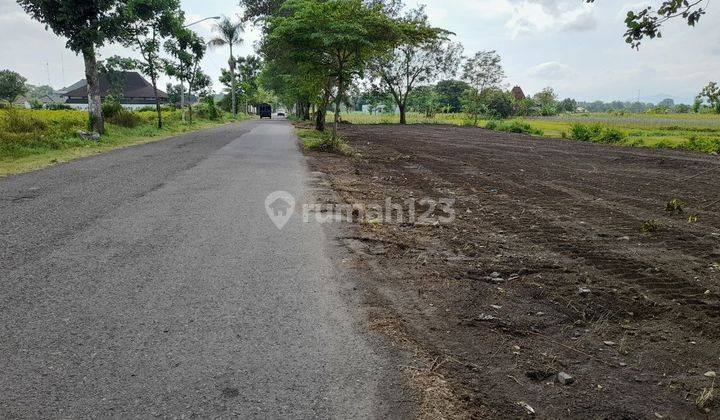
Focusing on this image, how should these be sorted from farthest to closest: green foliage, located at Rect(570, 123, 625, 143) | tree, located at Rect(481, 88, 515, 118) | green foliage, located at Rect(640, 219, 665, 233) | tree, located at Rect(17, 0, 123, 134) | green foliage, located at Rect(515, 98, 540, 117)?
green foliage, located at Rect(515, 98, 540, 117)
tree, located at Rect(481, 88, 515, 118)
green foliage, located at Rect(570, 123, 625, 143)
tree, located at Rect(17, 0, 123, 134)
green foliage, located at Rect(640, 219, 665, 233)

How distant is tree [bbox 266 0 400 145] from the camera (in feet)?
45.0

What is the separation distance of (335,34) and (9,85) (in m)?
82.8

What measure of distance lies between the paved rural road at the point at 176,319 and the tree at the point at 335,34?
363 inches

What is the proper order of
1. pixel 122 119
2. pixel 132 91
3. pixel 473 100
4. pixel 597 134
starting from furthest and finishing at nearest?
pixel 132 91 < pixel 473 100 < pixel 597 134 < pixel 122 119

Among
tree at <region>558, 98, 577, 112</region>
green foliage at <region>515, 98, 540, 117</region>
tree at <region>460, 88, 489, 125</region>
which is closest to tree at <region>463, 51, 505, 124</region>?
tree at <region>460, 88, 489, 125</region>

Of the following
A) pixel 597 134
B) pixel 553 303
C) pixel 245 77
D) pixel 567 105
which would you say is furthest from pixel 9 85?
pixel 567 105

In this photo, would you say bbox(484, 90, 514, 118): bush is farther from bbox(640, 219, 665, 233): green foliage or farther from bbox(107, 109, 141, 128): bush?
bbox(640, 219, 665, 233): green foliage

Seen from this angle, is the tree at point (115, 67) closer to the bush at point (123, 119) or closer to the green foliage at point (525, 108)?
the bush at point (123, 119)

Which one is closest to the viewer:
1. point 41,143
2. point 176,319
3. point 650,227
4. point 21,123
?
point 176,319

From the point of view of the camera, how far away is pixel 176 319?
3.29m

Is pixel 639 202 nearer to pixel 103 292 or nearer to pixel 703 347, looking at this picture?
pixel 703 347

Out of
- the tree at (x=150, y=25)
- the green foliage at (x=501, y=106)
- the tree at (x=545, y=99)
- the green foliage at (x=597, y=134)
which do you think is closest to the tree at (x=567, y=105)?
the tree at (x=545, y=99)

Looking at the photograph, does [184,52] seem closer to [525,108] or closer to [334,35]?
[334,35]

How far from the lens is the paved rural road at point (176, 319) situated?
2.43 metres
